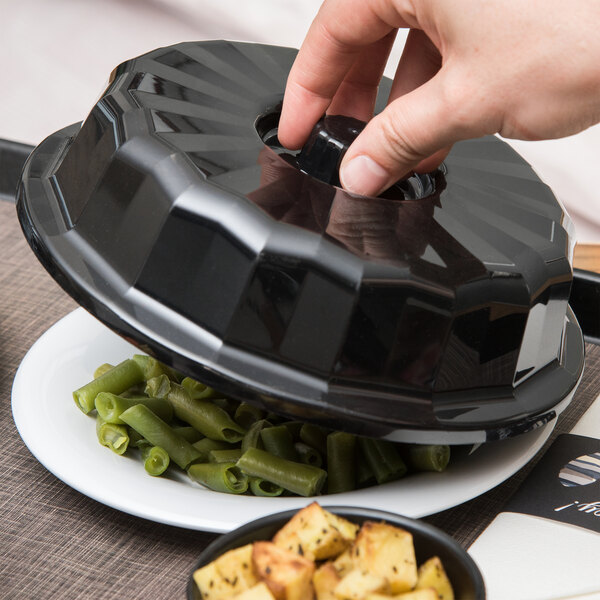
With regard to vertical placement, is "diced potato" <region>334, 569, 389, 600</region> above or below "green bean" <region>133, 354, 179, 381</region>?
above

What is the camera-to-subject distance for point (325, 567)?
0.60 metres

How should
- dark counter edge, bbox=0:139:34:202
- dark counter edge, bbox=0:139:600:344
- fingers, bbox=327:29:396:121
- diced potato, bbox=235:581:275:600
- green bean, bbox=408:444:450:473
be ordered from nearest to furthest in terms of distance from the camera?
diced potato, bbox=235:581:275:600 < green bean, bbox=408:444:450:473 < fingers, bbox=327:29:396:121 < dark counter edge, bbox=0:139:600:344 < dark counter edge, bbox=0:139:34:202

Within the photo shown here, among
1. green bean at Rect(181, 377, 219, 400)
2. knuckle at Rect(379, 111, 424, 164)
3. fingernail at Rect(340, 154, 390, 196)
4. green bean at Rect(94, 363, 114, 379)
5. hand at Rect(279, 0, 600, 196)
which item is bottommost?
green bean at Rect(94, 363, 114, 379)

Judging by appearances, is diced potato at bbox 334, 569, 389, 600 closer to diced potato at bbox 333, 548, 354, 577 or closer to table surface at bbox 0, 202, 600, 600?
diced potato at bbox 333, 548, 354, 577

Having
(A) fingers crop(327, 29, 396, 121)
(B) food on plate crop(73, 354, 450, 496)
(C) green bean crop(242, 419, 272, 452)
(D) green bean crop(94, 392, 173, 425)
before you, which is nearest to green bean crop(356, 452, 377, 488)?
(B) food on plate crop(73, 354, 450, 496)

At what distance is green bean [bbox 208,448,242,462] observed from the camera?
3.04 feet

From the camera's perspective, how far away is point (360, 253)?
82 centimetres

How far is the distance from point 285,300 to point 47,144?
441 mm

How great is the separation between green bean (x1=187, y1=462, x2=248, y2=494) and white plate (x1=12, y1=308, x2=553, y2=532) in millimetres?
14

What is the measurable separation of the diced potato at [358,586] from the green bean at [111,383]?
0.47 metres

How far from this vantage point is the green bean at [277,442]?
0.93 metres

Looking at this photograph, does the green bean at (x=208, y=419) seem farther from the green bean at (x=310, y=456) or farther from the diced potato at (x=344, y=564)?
the diced potato at (x=344, y=564)

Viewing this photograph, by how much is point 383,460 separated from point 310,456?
8 centimetres

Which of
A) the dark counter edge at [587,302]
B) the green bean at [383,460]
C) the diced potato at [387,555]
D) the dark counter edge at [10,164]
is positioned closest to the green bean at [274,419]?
the green bean at [383,460]
